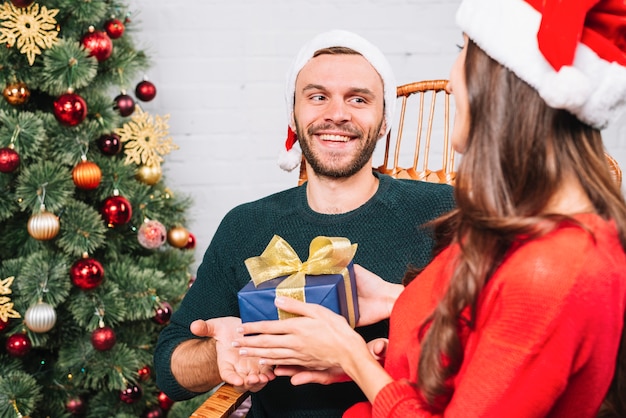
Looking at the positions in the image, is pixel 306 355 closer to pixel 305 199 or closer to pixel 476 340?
pixel 476 340

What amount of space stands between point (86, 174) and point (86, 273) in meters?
0.27

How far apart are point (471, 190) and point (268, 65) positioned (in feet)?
5.15

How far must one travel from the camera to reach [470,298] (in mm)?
793

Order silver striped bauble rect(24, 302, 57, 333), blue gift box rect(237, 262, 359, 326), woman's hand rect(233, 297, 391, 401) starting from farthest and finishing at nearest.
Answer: silver striped bauble rect(24, 302, 57, 333)
blue gift box rect(237, 262, 359, 326)
woman's hand rect(233, 297, 391, 401)

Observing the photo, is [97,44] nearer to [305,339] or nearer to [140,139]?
[140,139]

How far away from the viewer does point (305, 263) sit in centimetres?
113

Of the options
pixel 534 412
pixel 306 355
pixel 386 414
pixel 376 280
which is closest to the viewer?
pixel 534 412

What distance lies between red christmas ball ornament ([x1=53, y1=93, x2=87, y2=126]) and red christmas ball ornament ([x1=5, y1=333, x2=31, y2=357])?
603 millimetres

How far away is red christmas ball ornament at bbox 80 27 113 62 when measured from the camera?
1791 millimetres

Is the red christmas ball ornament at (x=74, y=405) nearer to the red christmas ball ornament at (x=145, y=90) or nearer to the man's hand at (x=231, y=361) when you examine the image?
the man's hand at (x=231, y=361)

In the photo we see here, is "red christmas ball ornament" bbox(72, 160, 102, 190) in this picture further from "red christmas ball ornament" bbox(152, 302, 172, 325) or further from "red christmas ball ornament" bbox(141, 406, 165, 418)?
"red christmas ball ornament" bbox(141, 406, 165, 418)

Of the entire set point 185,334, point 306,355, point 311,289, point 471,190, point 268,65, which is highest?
point 268,65

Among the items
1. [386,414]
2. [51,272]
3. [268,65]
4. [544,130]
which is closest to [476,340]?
[386,414]

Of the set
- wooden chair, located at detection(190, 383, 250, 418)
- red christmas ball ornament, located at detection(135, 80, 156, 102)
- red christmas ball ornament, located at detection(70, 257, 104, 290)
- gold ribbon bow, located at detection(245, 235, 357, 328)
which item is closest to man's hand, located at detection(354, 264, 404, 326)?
gold ribbon bow, located at detection(245, 235, 357, 328)
